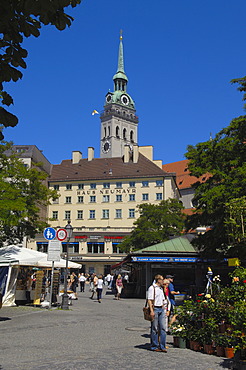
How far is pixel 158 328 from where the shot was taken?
10188 mm

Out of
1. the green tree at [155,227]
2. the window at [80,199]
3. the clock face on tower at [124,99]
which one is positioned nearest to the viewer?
the green tree at [155,227]

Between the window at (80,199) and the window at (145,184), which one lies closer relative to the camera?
the window at (145,184)

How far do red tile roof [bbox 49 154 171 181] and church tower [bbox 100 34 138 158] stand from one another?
181ft

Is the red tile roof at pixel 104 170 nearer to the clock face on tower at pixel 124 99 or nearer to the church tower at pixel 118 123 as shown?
the church tower at pixel 118 123

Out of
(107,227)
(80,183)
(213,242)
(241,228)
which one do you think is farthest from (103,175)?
(241,228)

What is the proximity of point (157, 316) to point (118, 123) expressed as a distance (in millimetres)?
138726

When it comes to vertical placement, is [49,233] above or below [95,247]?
below

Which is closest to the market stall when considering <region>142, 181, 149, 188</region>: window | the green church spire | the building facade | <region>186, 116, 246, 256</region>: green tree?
<region>186, 116, 246, 256</region>: green tree

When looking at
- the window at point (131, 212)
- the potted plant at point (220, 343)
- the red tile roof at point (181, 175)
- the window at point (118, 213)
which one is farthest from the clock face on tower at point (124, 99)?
the potted plant at point (220, 343)

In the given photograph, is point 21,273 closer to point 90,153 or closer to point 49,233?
point 49,233

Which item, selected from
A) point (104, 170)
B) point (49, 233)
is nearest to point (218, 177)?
point (49, 233)

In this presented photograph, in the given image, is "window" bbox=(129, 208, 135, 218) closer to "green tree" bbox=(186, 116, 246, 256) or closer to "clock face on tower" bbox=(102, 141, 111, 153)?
"green tree" bbox=(186, 116, 246, 256)

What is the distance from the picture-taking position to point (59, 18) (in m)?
4.51

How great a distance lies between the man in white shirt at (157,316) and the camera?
9.88m
